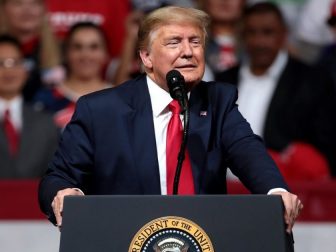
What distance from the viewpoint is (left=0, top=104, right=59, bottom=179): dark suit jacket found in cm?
523

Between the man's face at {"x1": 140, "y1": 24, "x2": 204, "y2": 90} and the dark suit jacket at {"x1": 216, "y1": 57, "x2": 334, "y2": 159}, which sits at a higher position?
the man's face at {"x1": 140, "y1": 24, "x2": 204, "y2": 90}

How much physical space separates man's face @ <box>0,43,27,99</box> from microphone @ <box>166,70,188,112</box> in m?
2.80

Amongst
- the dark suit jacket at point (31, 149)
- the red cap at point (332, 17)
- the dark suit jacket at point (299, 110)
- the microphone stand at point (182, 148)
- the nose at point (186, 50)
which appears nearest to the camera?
the microphone stand at point (182, 148)

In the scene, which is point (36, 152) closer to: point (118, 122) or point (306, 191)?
point (306, 191)

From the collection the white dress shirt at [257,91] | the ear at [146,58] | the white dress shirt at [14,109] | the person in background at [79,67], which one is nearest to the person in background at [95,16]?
the person in background at [79,67]

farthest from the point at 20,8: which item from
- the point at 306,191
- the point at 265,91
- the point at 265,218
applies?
the point at 265,218

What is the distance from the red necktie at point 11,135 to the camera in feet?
17.4

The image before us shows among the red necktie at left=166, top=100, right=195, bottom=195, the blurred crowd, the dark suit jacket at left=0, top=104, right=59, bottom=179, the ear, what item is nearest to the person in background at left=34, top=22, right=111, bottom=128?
the blurred crowd

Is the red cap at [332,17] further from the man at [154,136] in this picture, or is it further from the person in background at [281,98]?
the man at [154,136]

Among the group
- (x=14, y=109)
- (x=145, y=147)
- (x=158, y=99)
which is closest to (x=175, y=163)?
(x=145, y=147)

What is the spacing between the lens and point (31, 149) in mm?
5293

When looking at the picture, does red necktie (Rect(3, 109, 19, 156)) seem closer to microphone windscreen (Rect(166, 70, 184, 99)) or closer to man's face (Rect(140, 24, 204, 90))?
man's face (Rect(140, 24, 204, 90))

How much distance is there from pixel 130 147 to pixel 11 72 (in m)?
2.72

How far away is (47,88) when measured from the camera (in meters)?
5.79
